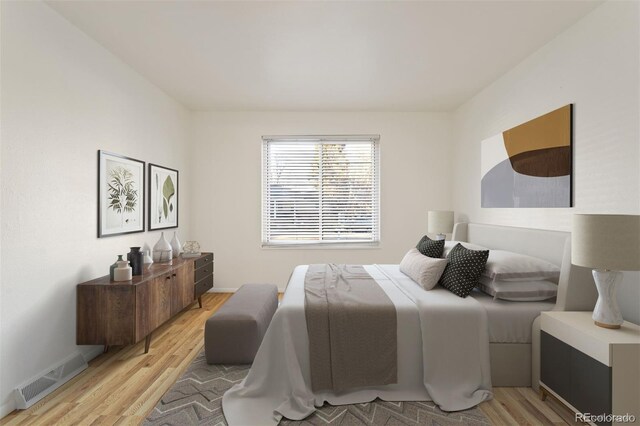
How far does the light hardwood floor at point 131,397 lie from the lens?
6.54 feet

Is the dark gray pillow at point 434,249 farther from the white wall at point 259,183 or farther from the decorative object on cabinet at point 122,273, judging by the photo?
the decorative object on cabinet at point 122,273

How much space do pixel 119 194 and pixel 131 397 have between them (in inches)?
74.5

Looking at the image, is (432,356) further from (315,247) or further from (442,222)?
(315,247)

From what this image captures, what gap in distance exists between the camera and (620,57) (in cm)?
220

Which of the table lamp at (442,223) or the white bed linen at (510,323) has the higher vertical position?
the table lamp at (442,223)

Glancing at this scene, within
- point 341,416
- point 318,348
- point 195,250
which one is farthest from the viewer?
point 195,250

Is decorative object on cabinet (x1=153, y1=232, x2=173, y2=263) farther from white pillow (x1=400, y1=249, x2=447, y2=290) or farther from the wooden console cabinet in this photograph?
white pillow (x1=400, y1=249, x2=447, y2=290)

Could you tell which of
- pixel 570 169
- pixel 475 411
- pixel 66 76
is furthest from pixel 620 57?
pixel 66 76

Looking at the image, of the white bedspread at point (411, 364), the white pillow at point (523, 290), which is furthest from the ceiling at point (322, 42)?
the white bedspread at point (411, 364)

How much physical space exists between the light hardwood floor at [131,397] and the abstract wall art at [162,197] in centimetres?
153

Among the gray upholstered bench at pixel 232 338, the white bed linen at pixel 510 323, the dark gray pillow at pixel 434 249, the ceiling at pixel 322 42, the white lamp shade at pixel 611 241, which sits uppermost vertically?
the ceiling at pixel 322 42

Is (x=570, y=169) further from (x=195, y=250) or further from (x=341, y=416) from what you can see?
(x=195, y=250)

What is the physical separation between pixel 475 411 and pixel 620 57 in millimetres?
2550

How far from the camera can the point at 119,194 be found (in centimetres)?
322
